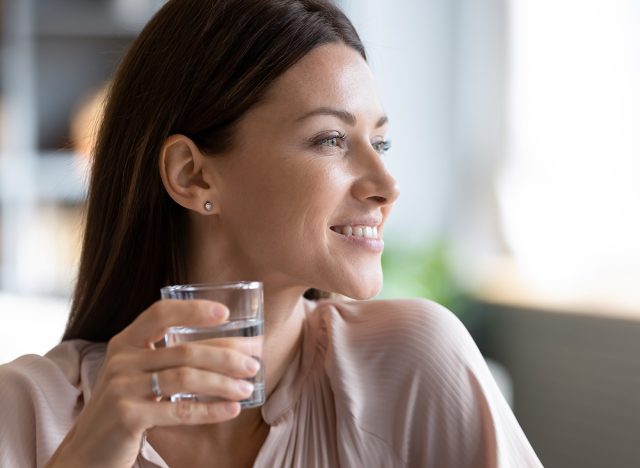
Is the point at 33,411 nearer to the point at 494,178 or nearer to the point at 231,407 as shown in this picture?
the point at 231,407

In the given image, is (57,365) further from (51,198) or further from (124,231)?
(51,198)

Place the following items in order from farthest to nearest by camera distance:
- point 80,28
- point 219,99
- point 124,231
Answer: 1. point 80,28
2. point 124,231
3. point 219,99

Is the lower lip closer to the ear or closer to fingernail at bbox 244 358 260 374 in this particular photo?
the ear

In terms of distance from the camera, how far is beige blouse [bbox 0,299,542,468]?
152 cm

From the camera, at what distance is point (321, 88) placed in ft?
5.07

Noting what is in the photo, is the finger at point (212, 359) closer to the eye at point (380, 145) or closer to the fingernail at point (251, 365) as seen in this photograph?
the fingernail at point (251, 365)

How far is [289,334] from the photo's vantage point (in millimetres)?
1672

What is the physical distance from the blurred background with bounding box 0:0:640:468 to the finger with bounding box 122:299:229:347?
2198 mm

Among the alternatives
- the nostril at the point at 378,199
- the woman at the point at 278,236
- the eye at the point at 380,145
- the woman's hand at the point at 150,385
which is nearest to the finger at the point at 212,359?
the woman's hand at the point at 150,385

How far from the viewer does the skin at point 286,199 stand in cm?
152

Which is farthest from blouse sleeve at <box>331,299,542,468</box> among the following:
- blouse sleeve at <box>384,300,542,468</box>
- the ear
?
the ear

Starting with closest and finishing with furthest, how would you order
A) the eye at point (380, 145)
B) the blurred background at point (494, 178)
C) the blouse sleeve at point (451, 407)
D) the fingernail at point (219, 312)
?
1. the fingernail at point (219, 312)
2. the blouse sleeve at point (451, 407)
3. the eye at point (380, 145)
4. the blurred background at point (494, 178)

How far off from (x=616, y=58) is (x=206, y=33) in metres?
2.77

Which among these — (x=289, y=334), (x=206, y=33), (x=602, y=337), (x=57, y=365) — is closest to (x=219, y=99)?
(x=206, y=33)
